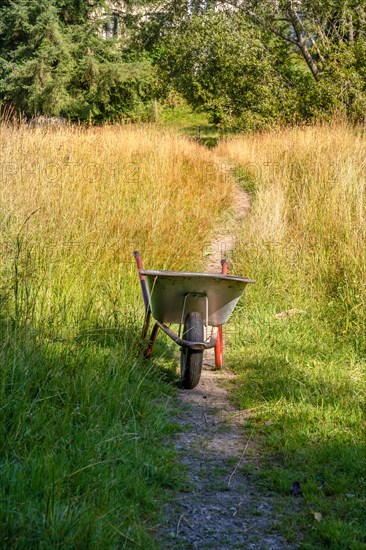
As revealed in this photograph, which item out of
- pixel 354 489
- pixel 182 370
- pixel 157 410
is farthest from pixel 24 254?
pixel 354 489

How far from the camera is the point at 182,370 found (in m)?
5.07

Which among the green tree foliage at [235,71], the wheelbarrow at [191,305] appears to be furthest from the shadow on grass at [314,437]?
the green tree foliage at [235,71]

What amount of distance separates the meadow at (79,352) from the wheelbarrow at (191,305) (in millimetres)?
232

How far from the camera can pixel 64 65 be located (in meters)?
24.0

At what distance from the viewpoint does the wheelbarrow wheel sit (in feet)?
16.0

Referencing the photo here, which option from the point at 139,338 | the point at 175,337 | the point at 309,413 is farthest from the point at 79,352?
the point at 309,413

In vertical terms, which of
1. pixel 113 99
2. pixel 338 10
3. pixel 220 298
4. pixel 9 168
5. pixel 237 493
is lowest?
pixel 237 493

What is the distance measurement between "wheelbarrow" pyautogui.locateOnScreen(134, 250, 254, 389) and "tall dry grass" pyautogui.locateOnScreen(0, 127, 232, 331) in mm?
397

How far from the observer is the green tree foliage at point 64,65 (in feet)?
78.2

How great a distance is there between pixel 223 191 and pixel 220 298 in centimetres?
747

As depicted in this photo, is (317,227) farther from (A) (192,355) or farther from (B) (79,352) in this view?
(B) (79,352)

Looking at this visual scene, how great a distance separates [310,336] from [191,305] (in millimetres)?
1454

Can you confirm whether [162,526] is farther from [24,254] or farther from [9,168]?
[9,168]

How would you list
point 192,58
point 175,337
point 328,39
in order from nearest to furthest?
point 175,337 < point 328,39 < point 192,58
